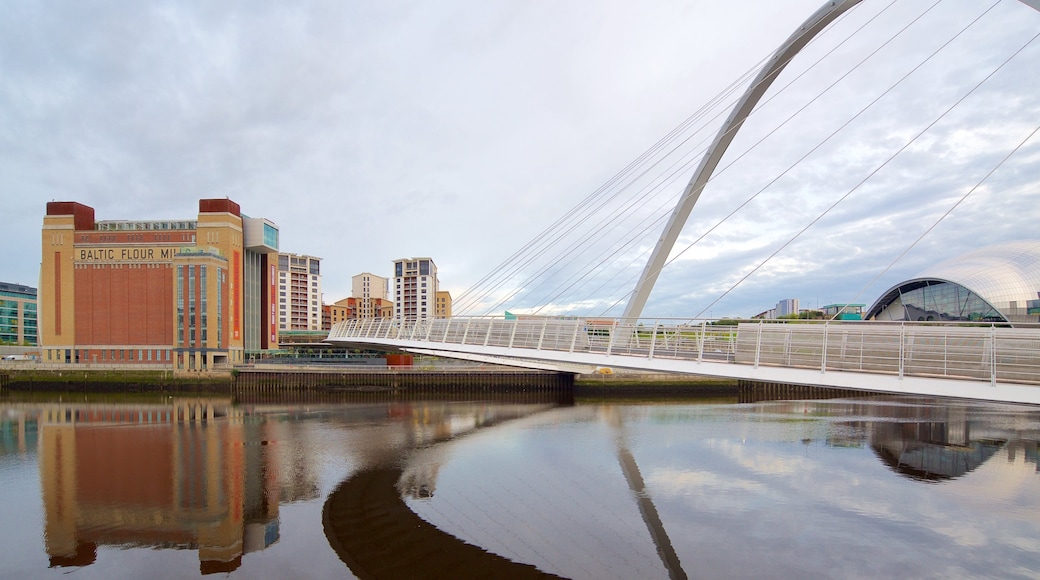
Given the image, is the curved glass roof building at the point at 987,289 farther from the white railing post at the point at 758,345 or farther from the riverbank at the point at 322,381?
the white railing post at the point at 758,345

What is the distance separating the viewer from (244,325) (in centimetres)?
5141

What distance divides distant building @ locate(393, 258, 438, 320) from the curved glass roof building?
83607 millimetres

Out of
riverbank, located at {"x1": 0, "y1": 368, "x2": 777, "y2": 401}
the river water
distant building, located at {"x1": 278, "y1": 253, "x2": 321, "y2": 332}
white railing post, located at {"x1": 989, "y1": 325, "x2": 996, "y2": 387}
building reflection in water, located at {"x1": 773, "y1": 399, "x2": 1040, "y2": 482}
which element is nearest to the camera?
white railing post, located at {"x1": 989, "y1": 325, "x2": 996, "y2": 387}

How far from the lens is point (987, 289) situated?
40.9m

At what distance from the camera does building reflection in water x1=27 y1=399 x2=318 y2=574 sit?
431 inches

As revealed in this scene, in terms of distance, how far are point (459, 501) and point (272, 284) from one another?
4815cm

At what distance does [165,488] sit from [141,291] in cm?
3952

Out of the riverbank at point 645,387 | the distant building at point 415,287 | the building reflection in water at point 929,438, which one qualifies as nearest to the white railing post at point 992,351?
the building reflection in water at point 929,438

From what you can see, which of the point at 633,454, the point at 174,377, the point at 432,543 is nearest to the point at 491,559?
the point at 432,543

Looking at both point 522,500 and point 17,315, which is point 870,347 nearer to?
point 522,500

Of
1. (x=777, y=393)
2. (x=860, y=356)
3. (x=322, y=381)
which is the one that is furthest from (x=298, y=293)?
(x=860, y=356)

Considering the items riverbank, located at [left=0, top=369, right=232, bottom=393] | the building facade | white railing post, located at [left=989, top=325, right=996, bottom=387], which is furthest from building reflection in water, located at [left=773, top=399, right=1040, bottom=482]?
the building facade

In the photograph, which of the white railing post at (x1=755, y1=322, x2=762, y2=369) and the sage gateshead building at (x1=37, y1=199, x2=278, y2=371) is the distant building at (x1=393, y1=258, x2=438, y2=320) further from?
the white railing post at (x1=755, y1=322, x2=762, y2=369)

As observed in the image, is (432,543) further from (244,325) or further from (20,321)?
(20,321)
